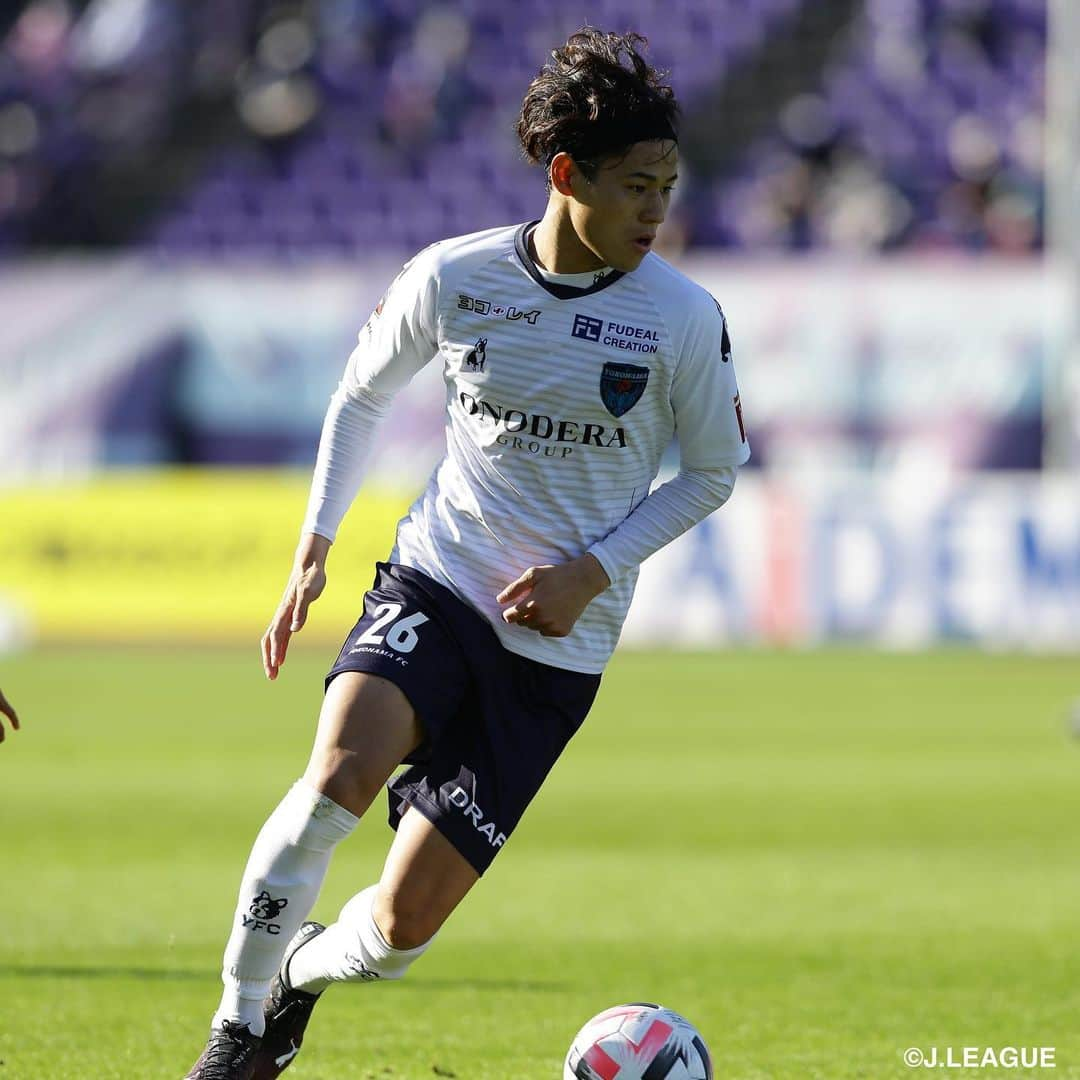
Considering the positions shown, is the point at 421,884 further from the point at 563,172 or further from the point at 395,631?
the point at 563,172

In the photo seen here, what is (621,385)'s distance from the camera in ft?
16.3

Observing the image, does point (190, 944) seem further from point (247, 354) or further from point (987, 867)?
point (247, 354)

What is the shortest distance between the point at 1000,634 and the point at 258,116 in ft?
48.5

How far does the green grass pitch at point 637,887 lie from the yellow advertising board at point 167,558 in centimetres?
458

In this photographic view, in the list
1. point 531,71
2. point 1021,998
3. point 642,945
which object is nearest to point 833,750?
point 642,945

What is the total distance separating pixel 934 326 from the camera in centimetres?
2431

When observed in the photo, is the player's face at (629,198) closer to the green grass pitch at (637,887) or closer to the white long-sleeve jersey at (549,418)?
the white long-sleeve jersey at (549,418)

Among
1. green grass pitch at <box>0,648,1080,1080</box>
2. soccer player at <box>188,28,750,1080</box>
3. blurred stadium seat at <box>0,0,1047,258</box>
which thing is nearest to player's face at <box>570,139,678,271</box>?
soccer player at <box>188,28,750,1080</box>

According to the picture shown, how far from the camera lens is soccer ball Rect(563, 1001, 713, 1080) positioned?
4633 millimetres

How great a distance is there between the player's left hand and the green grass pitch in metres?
1.24

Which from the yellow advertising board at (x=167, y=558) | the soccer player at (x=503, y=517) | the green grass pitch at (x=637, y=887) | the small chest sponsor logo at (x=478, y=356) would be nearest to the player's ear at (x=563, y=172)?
the soccer player at (x=503, y=517)

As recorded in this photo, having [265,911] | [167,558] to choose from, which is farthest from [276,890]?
[167,558]

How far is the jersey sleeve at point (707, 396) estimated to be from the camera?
5.01 m

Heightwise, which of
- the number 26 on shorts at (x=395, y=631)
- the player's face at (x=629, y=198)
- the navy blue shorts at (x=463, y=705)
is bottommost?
the navy blue shorts at (x=463, y=705)
